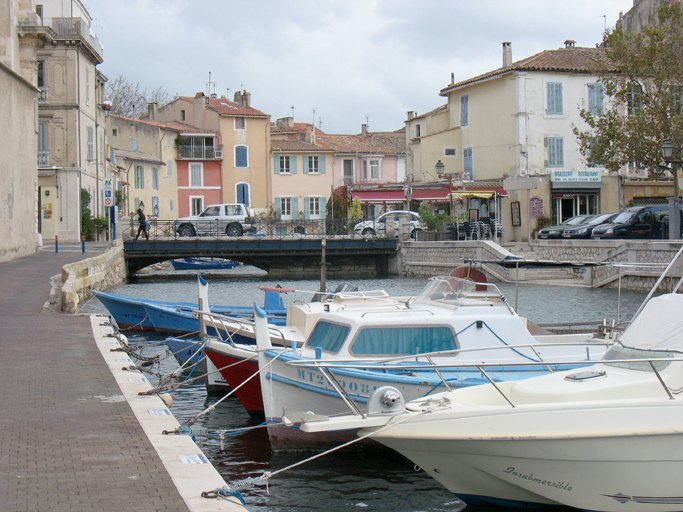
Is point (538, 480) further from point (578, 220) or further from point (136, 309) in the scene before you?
point (578, 220)

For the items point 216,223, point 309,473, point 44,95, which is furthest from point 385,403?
point 44,95

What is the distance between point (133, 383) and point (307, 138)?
→ 2293 inches

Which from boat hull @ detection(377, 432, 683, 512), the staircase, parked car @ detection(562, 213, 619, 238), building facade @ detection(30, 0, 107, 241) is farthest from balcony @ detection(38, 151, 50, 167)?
boat hull @ detection(377, 432, 683, 512)

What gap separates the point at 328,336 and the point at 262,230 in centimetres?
3436

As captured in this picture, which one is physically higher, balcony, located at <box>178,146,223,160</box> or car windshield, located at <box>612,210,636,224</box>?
balcony, located at <box>178,146,223,160</box>

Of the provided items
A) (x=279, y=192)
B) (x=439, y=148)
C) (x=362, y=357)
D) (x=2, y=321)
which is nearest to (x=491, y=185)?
(x=439, y=148)

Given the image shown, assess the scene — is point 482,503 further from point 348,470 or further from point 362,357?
point 362,357

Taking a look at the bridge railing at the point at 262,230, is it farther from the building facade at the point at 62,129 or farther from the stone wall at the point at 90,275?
the building facade at the point at 62,129

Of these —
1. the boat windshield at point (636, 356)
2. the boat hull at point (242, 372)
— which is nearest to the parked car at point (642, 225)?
the boat hull at point (242, 372)

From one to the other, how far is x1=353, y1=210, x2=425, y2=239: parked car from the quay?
1230 inches

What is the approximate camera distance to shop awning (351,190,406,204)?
5125 cm

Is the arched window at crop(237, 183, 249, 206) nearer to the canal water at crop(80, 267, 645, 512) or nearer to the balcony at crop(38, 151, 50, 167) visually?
the balcony at crop(38, 151, 50, 167)

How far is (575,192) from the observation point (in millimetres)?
42844

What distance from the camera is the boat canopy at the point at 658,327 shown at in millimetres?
7492
